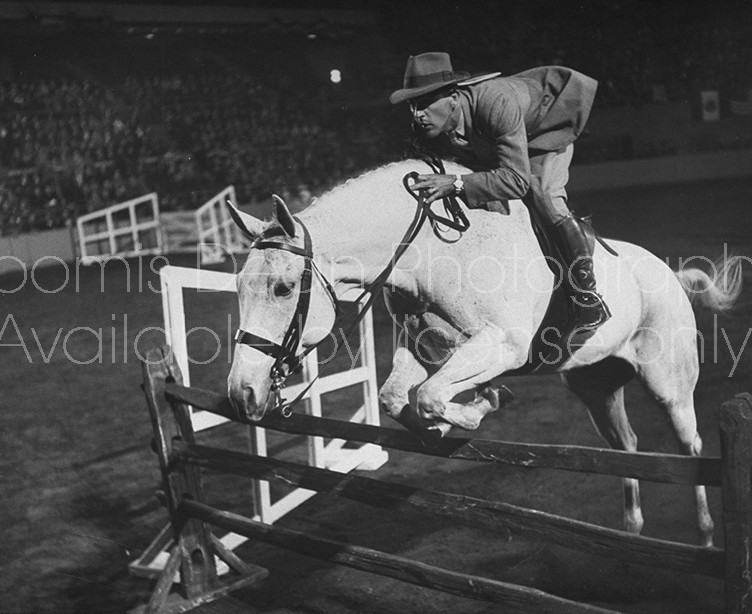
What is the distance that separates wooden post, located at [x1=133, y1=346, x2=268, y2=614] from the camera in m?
3.36

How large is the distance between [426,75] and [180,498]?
1820mm

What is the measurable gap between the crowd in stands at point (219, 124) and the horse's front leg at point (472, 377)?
865cm

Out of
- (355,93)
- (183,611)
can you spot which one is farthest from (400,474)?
(355,93)

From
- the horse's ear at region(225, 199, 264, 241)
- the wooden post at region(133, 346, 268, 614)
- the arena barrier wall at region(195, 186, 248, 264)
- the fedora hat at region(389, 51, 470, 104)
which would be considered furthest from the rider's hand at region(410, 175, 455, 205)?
the arena barrier wall at region(195, 186, 248, 264)

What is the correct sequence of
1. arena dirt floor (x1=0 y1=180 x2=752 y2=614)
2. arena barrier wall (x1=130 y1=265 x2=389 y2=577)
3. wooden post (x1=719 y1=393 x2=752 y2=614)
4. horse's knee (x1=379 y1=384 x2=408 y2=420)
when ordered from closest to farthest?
wooden post (x1=719 y1=393 x2=752 y2=614), horse's knee (x1=379 y1=384 x2=408 y2=420), arena dirt floor (x1=0 y1=180 x2=752 y2=614), arena barrier wall (x1=130 y1=265 x2=389 y2=577)

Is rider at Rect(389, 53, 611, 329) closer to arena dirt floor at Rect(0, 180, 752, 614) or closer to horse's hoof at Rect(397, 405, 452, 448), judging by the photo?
horse's hoof at Rect(397, 405, 452, 448)

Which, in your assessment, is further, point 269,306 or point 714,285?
point 714,285

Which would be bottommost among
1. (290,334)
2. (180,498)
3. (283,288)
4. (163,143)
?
(180,498)

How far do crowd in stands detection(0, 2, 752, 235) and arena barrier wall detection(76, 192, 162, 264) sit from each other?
377 millimetres

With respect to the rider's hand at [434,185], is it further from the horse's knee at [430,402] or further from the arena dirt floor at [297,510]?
the arena dirt floor at [297,510]

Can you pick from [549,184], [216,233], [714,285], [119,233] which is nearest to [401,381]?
[549,184]

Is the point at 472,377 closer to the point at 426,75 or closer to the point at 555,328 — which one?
the point at 555,328

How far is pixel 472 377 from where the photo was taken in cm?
244

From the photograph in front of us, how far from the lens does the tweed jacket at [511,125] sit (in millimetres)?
2455
